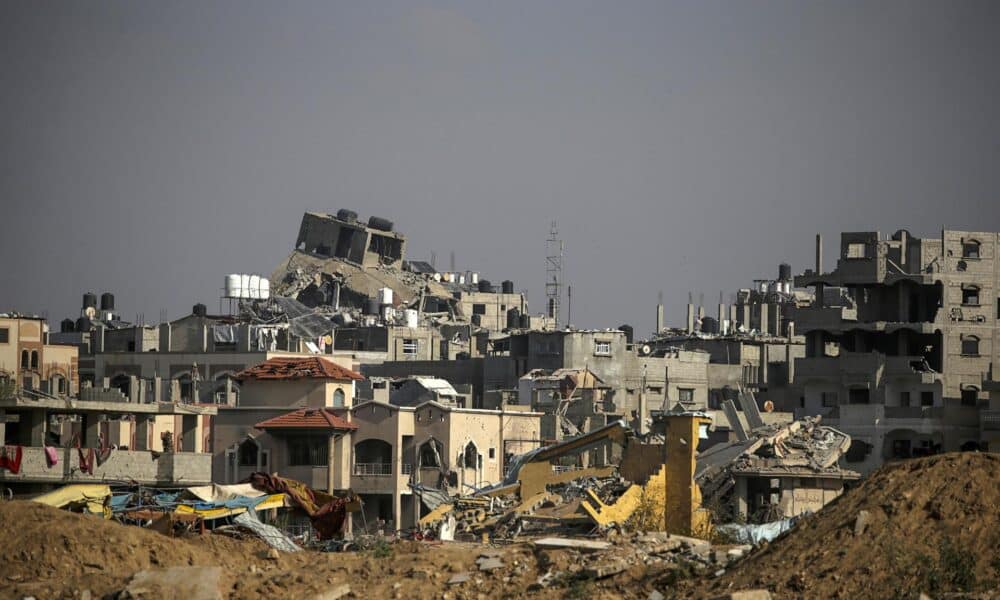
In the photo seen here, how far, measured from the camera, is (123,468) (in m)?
55.0

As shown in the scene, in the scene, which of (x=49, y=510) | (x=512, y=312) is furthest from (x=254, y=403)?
(x=512, y=312)

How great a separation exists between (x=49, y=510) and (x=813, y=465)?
2369 cm

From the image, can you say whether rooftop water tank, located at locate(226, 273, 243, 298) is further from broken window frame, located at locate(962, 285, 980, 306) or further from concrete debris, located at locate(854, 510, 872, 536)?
concrete debris, located at locate(854, 510, 872, 536)

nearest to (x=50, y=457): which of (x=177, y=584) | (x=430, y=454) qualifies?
(x=430, y=454)

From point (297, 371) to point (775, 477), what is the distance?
16431mm

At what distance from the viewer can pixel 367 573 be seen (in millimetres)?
29172

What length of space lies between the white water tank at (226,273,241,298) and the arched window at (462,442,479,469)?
38.6 m

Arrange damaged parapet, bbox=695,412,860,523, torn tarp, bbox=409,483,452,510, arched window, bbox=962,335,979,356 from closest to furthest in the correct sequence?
damaged parapet, bbox=695,412,860,523 < torn tarp, bbox=409,483,452,510 < arched window, bbox=962,335,979,356

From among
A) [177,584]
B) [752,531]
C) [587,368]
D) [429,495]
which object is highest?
[587,368]

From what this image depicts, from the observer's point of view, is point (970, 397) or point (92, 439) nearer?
point (92, 439)

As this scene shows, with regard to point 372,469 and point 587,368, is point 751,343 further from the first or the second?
point 372,469

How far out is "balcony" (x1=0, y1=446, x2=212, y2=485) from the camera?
53656 mm

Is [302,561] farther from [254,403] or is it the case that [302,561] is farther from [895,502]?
[254,403]

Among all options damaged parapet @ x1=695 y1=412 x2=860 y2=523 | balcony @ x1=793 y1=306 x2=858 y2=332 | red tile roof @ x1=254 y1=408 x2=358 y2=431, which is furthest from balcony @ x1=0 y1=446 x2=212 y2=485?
balcony @ x1=793 y1=306 x2=858 y2=332
